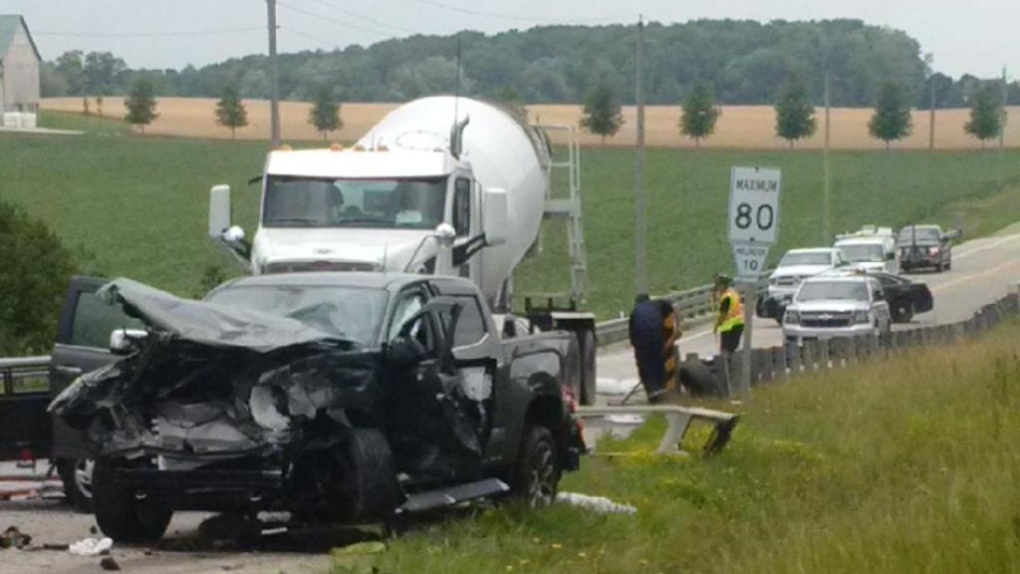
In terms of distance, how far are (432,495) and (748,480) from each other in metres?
3.36

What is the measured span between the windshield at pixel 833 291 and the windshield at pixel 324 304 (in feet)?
99.2

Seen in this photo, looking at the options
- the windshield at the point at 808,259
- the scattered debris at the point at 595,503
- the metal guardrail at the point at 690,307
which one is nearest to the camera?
the scattered debris at the point at 595,503

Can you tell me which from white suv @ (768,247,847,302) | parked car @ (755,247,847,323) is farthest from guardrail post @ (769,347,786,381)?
white suv @ (768,247,847,302)

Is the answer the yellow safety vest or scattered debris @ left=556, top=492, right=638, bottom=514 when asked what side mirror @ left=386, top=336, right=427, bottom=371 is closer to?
scattered debris @ left=556, top=492, right=638, bottom=514

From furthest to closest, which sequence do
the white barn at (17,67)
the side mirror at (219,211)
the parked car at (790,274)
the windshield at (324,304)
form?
1. the white barn at (17,67)
2. the parked car at (790,274)
3. the side mirror at (219,211)
4. the windshield at (324,304)

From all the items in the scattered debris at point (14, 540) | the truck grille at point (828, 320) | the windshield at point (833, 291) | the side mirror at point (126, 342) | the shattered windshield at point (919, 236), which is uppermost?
the side mirror at point (126, 342)

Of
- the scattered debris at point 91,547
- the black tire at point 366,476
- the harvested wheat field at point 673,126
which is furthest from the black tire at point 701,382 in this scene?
the harvested wheat field at point 673,126

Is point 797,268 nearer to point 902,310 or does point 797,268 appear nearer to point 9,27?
point 902,310

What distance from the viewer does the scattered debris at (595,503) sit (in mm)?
14125

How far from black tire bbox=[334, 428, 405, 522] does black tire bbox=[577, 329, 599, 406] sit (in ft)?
46.3

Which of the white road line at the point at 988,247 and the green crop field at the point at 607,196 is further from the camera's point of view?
the white road line at the point at 988,247

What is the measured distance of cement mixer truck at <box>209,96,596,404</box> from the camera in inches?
903

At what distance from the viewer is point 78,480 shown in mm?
15820

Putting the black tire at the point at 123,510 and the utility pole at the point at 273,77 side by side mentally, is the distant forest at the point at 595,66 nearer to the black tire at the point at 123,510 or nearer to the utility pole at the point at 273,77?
the utility pole at the point at 273,77
